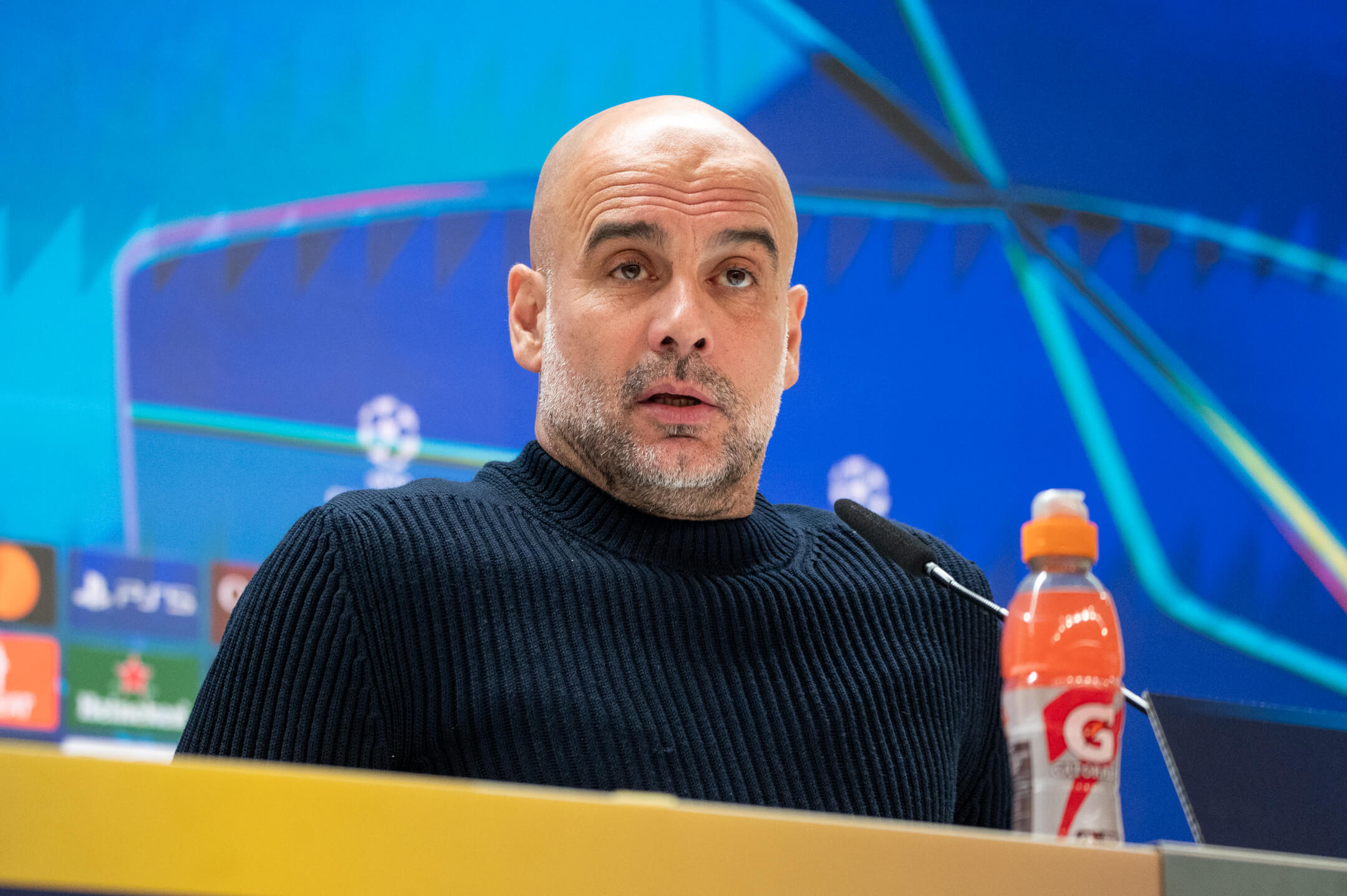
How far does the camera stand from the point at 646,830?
18.5 inches

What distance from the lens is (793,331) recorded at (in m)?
1.55

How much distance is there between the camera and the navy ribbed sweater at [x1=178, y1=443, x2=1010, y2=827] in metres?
1.07

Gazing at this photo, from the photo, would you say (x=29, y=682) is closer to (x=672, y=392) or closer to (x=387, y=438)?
(x=387, y=438)

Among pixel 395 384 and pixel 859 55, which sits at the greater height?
pixel 859 55

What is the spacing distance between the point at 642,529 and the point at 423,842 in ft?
2.73

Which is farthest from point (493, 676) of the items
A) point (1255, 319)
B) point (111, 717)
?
point (1255, 319)

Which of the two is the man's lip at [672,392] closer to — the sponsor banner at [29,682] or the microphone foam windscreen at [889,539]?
the microphone foam windscreen at [889,539]

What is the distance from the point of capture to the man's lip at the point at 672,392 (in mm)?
1284

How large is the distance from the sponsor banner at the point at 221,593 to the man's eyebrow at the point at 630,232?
0.88 metres

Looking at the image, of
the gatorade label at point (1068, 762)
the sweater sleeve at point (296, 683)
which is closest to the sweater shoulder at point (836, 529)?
the sweater sleeve at point (296, 683)

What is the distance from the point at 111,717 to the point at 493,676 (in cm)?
95

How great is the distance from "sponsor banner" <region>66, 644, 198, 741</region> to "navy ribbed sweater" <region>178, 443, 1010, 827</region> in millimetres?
743

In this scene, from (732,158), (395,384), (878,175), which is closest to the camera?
(732,158)

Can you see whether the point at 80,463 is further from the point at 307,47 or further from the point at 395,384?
the point at 307,47
